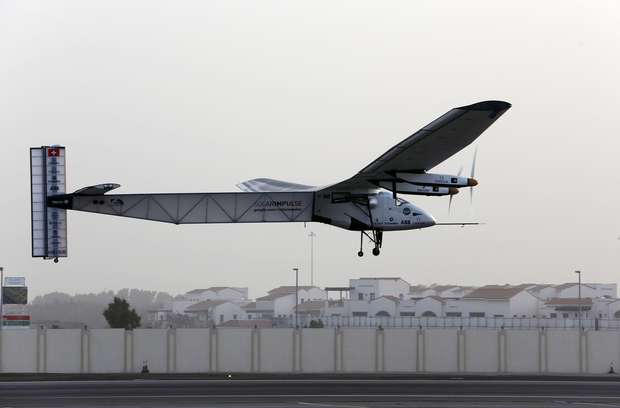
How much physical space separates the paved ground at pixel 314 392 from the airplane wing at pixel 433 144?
1119 centimetres

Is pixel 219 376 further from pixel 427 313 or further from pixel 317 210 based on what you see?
pixel 427 313

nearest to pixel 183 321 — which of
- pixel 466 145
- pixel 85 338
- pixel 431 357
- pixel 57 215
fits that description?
pixel 85 338

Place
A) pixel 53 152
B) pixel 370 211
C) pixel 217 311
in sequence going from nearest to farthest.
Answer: pixel 370 211
pixel 53 152
pixel 217 311

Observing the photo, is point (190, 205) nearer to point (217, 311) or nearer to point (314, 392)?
point (314, 392)

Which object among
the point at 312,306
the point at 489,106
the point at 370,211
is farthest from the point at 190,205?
the point at 312,306

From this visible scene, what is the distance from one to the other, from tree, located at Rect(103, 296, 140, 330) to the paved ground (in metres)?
22.3

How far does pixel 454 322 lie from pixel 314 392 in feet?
137

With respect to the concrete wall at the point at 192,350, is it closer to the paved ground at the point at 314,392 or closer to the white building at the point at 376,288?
the paved ground at the point at 314,392

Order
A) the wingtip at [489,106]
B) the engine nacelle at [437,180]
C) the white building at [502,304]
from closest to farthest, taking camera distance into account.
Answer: the wingtip at [489,106]
the engine nacelle at [437,180]
the white building at [502,304]

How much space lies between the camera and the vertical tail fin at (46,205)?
5500cm

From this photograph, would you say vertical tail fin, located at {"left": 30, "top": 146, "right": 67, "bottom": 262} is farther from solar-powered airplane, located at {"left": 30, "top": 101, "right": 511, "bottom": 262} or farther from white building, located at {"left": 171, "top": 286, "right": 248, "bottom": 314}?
white building, located at {"left": 171, "top": 286, "right": 248, "bottom": 314}

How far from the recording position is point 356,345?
74.4 m

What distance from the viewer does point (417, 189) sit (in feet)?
177

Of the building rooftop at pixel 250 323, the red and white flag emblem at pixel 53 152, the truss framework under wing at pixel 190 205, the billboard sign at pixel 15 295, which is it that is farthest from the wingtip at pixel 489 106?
the building rooftop at pixel 250 323
